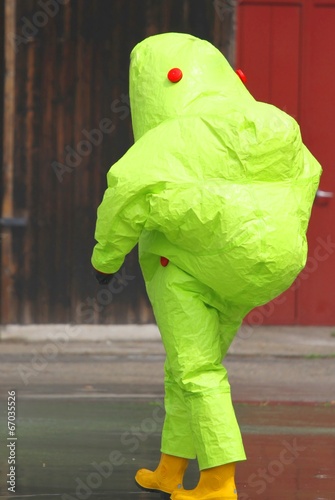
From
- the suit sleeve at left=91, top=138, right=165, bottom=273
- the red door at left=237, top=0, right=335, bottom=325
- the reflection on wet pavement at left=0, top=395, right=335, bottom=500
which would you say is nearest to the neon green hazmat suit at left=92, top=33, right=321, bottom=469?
the suit sleeve at left=91, top=138, right=165, bottom=273

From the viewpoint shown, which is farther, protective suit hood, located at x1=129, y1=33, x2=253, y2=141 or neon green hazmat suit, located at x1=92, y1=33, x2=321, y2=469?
protective suit hood, located at x1=129, y1=33, x2=253, y2=141

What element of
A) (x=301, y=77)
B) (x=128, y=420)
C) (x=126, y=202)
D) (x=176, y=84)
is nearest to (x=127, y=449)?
(x=128, y=420)

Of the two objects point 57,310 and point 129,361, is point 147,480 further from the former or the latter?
point 57,310

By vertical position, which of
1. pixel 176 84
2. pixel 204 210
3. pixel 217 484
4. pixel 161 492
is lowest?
pixel 161 492

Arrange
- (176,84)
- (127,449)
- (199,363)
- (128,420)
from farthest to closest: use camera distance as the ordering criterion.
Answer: (128,420)
(127,449)
(176,84)
(199,363)

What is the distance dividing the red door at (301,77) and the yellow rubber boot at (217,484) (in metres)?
5.27

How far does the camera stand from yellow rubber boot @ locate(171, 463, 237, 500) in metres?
5.11

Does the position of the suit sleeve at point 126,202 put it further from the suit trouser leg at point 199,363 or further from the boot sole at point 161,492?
the boot sole at point 161,492

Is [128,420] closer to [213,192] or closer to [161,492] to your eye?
[161,492]

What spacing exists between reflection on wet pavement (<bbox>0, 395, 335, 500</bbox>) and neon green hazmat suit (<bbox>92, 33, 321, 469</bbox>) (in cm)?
62

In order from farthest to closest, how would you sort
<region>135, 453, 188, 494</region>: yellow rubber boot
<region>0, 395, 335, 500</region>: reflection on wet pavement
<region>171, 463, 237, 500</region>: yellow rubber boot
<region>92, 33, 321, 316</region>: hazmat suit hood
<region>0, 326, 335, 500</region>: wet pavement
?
<region>0, 326, 335, 500</region>: wet pavement
<region>0, 395, 335, 500</region>: reflection on wet pavement
<region>135, 453, 188, 494</region>: yellow rubber boot
<region>171, 463, 237, 500</region>: yellow rubber boot
<region>92, 33, 321, 316</region>: hazmat suit hood

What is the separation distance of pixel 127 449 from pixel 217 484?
138 centimetres

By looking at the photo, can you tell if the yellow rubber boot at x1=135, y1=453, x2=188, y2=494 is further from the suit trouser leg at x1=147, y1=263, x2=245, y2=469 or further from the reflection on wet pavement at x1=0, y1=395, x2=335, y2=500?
the suit trouser leg at x1=147, y1=263, x2=245, y2=469

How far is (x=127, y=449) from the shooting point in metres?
6.46
